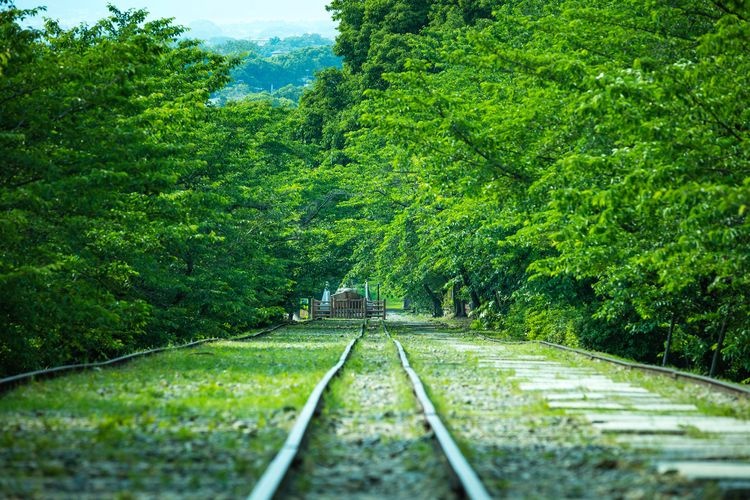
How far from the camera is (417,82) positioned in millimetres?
24203

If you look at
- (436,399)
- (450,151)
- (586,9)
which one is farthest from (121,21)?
(436,399)

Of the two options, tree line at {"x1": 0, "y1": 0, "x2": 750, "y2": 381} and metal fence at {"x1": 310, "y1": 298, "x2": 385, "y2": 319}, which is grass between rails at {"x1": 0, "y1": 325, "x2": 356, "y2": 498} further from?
metal fence at {"x1": 310, "y1": 298, "x2": 385, "y2": 319}

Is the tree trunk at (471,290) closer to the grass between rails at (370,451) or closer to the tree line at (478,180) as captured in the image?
the tree line at (478,180)

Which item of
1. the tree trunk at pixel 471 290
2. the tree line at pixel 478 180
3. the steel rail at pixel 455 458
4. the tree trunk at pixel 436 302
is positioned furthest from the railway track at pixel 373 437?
the tree trunk at pixel 436 302

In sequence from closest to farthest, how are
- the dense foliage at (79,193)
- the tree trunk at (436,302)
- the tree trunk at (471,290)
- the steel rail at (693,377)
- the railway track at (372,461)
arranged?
the railway track at (372,461)
the steel rail at (693,377)
the dense foliage at (79,193)
the tree trunk at (471,290)
the tree trunk at (436,302)

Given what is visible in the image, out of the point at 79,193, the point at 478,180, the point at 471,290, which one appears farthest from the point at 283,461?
the point at 471,290

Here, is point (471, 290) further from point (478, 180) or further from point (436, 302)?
point (478, 180)

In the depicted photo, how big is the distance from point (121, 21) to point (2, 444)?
2626 cm

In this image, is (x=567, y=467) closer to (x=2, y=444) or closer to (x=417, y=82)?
(x=2, y=444)

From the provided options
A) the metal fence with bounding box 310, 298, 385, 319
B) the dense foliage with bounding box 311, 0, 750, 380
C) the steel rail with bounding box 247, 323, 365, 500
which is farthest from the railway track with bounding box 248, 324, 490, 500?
the metal fence with bounding box 310, 298, 385, 319

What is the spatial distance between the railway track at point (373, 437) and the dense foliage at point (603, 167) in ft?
9.61

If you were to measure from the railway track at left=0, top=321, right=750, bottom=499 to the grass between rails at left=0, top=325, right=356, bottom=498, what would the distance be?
2 cm

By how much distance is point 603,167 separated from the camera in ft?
51.5

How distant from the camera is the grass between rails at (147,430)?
20.4ft
